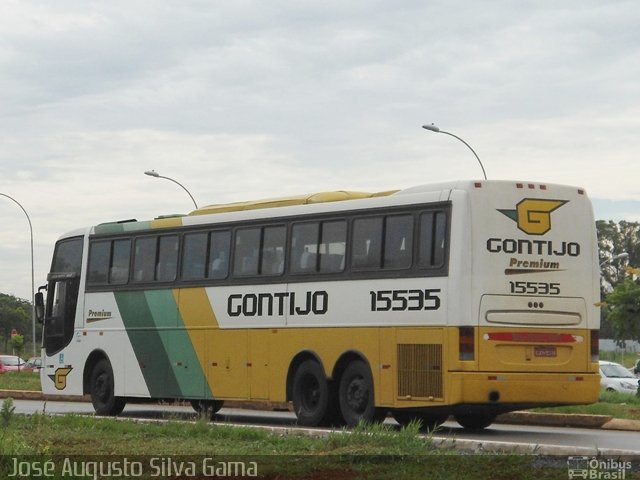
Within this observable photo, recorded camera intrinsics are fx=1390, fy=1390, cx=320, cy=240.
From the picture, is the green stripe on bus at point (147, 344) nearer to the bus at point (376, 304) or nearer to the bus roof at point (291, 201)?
the bus at point (376, 304)

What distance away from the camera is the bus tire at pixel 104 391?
86.2 feet

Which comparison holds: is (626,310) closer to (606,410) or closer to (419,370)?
(606,410)

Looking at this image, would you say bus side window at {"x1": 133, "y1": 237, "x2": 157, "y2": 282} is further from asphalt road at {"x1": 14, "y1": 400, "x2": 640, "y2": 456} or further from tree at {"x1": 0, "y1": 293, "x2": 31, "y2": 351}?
tree at {"x1": 0, "y1": 293, "x2": 31, "y2": 351}

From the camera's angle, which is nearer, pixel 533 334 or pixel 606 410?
pixel 533 334

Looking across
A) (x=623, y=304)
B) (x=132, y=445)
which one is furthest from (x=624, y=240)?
(x=132, y=445)

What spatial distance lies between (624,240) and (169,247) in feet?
334

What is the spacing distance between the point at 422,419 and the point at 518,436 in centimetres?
266

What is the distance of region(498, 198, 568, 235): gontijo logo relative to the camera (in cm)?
1977

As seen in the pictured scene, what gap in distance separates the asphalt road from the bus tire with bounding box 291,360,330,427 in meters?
0.41

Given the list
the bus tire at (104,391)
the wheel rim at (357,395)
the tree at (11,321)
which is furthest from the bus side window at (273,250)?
the tree at (11,321)

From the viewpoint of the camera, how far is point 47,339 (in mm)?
28203

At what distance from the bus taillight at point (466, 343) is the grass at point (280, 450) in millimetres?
3530

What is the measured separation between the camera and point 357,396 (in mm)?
20656

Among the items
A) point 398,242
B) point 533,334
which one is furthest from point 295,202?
point 533,334
